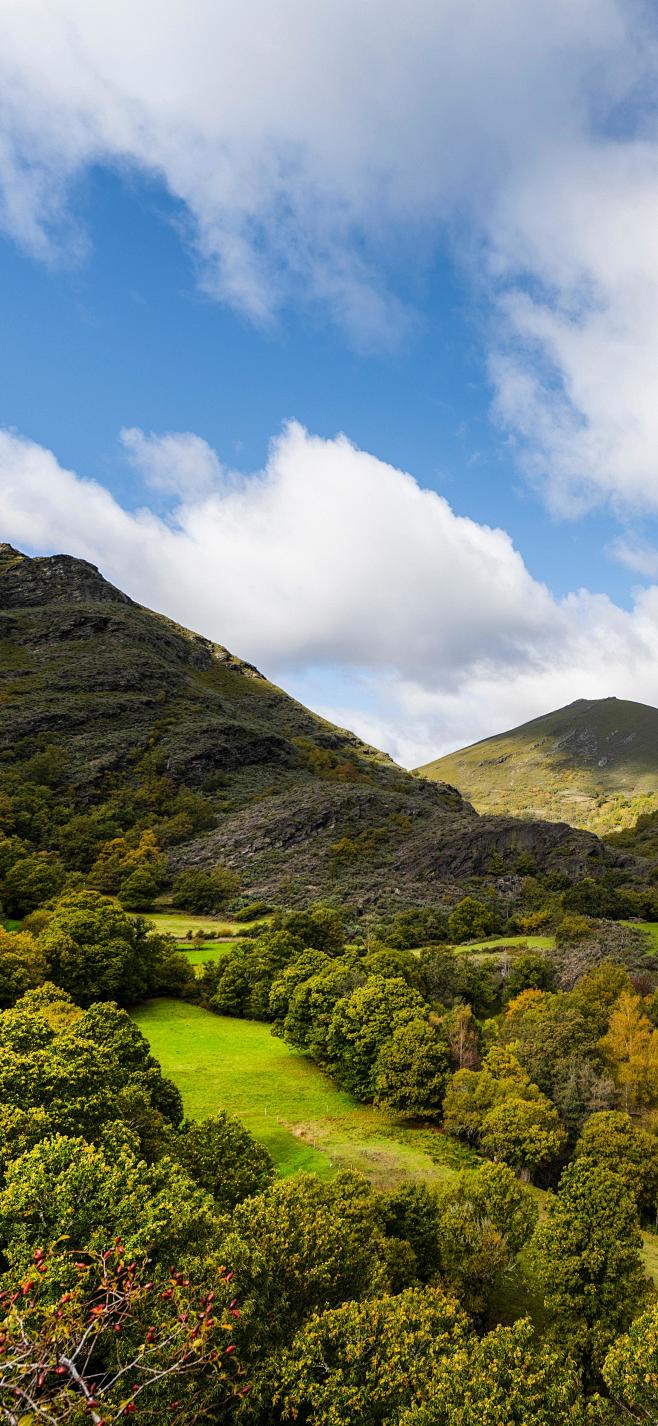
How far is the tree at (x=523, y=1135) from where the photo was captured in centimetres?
2833

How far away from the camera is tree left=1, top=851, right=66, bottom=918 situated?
6097cm

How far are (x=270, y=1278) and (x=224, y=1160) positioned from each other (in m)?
7.10

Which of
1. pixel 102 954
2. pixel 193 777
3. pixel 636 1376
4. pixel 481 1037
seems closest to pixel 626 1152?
pixel 481 1037

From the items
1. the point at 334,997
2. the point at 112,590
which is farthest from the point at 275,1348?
the point at 112,590

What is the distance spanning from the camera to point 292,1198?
1725 cm

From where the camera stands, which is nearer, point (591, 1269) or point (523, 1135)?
point (591, 1269)

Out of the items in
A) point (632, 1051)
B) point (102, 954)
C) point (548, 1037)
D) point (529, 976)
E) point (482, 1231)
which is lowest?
point (102, 954)

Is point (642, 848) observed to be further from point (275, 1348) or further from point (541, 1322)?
point (275, 1348)

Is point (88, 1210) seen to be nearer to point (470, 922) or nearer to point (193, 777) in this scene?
point (470, 922)

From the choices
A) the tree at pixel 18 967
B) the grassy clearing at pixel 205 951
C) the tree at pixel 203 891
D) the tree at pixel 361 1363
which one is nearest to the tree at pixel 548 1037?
the tree at pixel 361 1363

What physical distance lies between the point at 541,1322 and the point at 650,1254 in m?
7.01

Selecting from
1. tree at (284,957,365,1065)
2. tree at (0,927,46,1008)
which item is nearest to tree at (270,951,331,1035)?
tree at (284,957,365,1065)

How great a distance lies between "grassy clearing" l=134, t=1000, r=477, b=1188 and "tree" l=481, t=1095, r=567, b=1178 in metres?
2.27

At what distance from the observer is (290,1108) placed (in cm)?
3428
